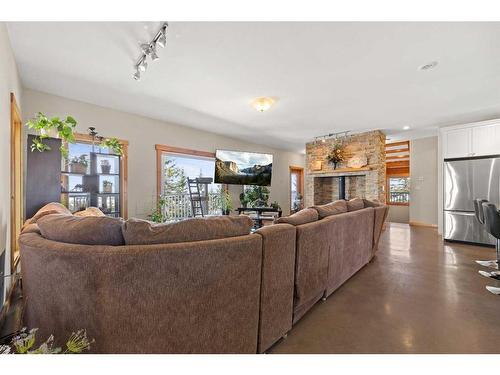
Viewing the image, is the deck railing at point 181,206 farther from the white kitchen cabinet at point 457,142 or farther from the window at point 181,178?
the white kitchen cabinet at point 457,142

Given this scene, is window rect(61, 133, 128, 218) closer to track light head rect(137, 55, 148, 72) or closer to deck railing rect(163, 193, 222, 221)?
deck railing rect(163, 193, 222, 221)

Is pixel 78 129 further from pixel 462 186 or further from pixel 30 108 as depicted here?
pixel 462 186

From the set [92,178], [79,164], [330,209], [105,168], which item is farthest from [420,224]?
[79,164]

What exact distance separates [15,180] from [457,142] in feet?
24.1

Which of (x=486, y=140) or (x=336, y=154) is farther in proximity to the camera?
(x=336, y=154)

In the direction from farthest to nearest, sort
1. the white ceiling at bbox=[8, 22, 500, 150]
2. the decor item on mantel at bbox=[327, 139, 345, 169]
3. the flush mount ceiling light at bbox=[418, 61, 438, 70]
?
the decor item on mantel at bbox=[327, 139, 345, 169], the flush mount ceiling light at bbox=[418, 61, 438, 70], the white ceiling at bbox=[8, 22, 500, 150]

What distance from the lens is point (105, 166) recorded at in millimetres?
4078

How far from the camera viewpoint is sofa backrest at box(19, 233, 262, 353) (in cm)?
107

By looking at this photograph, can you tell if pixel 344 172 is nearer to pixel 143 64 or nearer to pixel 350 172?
pixel 350 172

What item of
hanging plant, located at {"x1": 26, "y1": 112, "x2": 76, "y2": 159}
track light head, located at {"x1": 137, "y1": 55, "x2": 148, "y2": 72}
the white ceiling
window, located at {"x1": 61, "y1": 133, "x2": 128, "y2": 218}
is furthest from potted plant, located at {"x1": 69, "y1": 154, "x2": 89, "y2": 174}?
track light head, located at {"x1": 137, "y1": 55, "x2": 148, "y2": 72}

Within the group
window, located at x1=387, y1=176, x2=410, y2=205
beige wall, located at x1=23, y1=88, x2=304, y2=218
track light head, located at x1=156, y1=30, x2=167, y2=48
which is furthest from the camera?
window, located at x1=387, y1=176, x2=410, y2=205

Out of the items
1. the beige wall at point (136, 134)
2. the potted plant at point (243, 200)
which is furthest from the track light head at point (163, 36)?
the potted plant at point (243, 200)

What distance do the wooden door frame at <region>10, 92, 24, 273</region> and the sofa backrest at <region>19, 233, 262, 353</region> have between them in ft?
5.57
